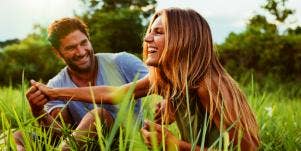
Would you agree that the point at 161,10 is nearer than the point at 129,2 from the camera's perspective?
Yes

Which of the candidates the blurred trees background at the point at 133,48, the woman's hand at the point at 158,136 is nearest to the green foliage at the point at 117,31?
the blurred trees background at the point at 133,48

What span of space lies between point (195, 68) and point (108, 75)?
4.27ft

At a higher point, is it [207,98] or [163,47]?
[163,47]

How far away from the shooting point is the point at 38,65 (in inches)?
456

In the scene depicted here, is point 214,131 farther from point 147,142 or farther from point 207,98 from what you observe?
point 147,142

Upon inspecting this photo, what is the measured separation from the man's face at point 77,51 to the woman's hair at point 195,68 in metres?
1.05

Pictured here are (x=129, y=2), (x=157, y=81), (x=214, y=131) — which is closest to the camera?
(x=214, y=131)

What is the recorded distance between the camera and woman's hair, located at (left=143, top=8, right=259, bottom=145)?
2.05 metres

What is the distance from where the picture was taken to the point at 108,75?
Answer: 11.1ft

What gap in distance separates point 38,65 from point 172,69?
9.66 m

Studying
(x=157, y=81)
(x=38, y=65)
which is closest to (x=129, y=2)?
(x=38, y=65)

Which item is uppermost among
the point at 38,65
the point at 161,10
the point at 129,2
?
the point at 161,10

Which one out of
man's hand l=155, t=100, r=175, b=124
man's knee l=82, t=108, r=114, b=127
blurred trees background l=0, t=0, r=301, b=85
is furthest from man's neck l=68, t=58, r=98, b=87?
blurred trees background l=0, t=0, r=301, b=85

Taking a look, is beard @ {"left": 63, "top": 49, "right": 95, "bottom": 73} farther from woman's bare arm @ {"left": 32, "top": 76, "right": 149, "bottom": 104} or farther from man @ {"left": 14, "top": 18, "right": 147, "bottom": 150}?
woman's bare arm @ {"left": 32, "top": 76, "right": 149, "bottom": 104}
